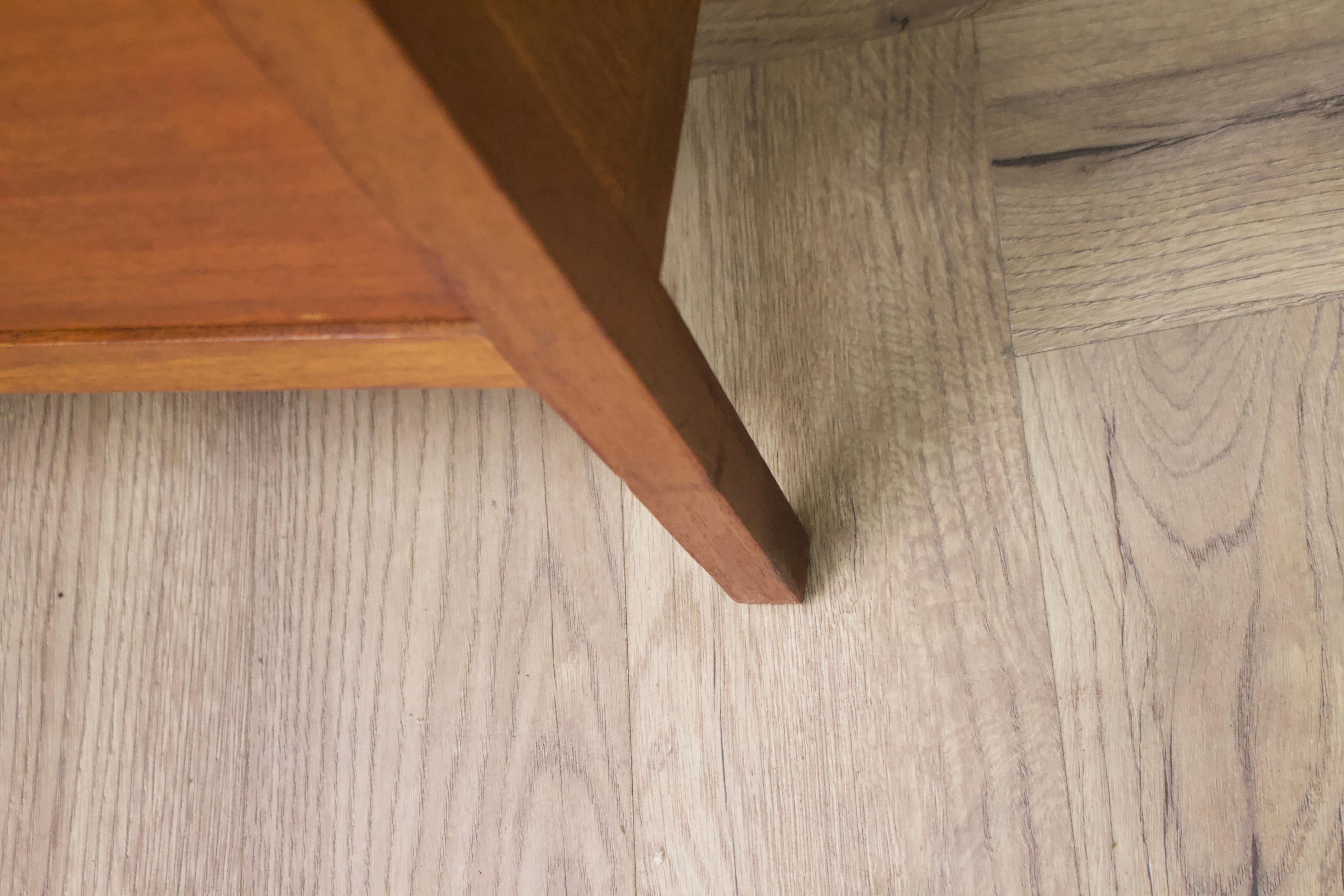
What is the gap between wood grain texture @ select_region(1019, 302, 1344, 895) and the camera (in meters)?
0.39

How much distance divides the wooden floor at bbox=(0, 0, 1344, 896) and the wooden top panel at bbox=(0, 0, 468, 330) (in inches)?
8.7

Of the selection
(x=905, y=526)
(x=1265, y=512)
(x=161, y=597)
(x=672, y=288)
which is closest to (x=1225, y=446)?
(x=1265, y=512)

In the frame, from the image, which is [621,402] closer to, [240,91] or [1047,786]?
[240,91]

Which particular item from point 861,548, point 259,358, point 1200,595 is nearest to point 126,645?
point 259,358

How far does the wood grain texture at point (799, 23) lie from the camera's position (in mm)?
503

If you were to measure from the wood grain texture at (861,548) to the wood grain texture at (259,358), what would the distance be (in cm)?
18

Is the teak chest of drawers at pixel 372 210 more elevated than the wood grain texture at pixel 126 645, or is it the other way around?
the teak chest of drawers at pixel 372 210

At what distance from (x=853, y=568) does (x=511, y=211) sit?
1.01 ft

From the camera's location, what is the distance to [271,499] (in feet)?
1.76

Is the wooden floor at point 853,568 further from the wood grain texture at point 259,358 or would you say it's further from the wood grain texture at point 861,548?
the wood grain texture at point 259,358

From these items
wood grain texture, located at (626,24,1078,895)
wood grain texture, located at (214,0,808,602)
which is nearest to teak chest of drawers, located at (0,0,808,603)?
wood grain texture, located at (214,0,808,602)

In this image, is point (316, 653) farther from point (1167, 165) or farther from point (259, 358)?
point (1167, 165)

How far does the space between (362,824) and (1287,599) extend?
1.42 feet

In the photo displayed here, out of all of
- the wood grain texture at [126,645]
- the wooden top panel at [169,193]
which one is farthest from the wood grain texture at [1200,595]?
the wood grain texture at [126,645]
